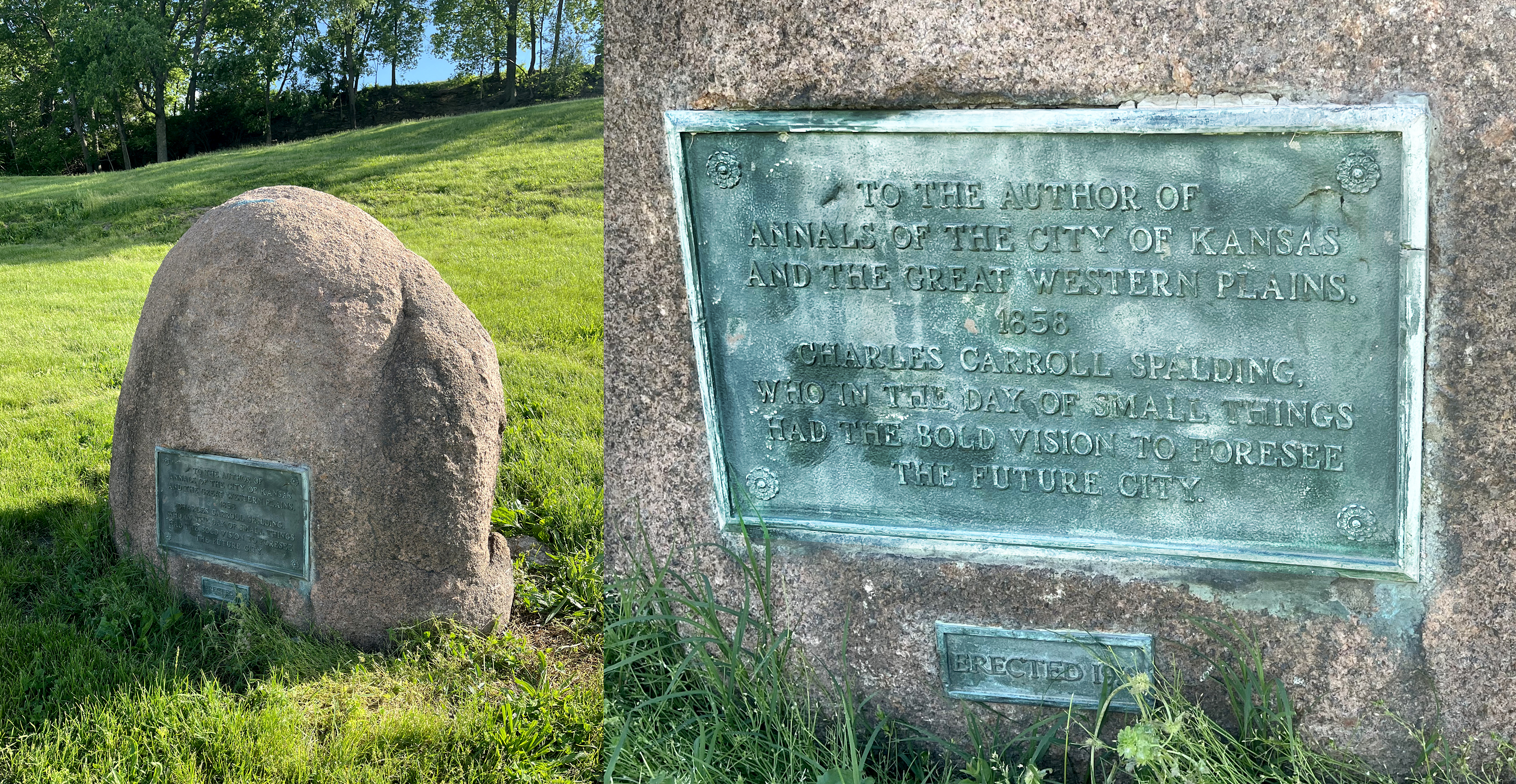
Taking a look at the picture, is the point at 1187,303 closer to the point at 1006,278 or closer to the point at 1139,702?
the point at 1006,278

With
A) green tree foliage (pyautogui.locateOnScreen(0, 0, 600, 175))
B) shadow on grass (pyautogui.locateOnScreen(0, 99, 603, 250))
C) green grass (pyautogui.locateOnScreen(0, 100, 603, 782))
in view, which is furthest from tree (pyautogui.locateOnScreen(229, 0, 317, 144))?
green grass (pyautogui.locateOnScreen(0, 100, 603, 782))

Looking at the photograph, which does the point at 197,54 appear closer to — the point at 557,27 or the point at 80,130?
the point at 80,130

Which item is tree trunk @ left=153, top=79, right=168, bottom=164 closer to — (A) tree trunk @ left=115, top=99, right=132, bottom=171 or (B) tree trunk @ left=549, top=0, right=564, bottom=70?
(A) tree trunk @ left=115, top=99, right=132, bottom=171

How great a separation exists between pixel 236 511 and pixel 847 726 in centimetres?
206

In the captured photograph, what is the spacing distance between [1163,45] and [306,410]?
248cm

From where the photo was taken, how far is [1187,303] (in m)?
2.23

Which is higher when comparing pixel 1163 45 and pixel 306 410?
pixel 1163 45

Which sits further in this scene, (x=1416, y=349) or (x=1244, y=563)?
(x=1244, y=563)

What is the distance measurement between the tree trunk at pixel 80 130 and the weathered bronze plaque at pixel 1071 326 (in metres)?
33.5

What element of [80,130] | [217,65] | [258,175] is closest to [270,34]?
[217,65]

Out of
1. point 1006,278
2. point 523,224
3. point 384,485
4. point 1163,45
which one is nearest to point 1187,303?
point 1006,278

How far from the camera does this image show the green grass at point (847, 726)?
2.33m

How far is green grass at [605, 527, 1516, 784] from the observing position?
233 centimetres

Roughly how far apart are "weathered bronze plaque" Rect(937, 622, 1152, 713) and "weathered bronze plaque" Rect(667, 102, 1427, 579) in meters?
0.22
